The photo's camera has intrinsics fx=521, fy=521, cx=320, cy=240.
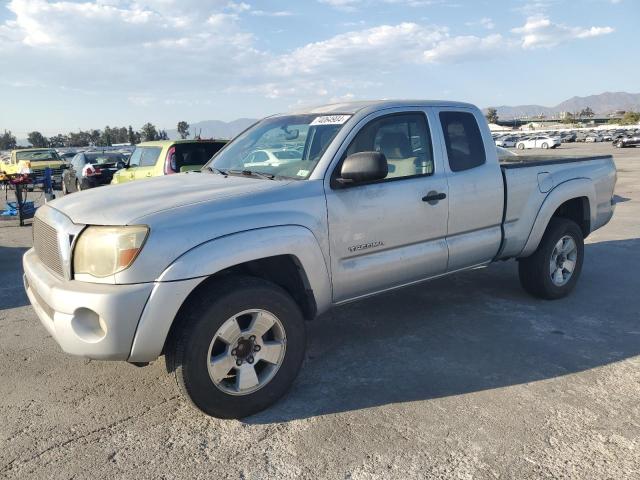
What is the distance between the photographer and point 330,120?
12.8 ft

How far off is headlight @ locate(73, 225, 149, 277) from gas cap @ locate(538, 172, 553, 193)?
3625 millimetres

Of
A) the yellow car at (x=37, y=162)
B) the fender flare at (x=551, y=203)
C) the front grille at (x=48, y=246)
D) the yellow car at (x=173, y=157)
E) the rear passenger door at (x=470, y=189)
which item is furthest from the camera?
the yellow car at (x=37, y=162)

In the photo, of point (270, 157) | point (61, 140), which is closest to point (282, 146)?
point (270, 157)

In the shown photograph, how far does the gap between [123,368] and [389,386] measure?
6.41 feet

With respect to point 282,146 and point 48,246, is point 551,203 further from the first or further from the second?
point 48,246

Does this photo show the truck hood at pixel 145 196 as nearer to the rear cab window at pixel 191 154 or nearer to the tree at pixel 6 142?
the rear cab window at pixel 191 154

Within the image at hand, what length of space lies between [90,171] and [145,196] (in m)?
12.7

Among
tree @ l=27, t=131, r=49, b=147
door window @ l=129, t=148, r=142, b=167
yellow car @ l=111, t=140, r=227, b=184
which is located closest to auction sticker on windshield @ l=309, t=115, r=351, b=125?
yellow car @ l=111, t=140, r=227, b=184

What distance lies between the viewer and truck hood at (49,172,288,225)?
2953mm

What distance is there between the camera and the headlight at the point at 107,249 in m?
2.77

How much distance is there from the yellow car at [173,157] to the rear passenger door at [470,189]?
240 inches

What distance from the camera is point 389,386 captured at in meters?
3.50

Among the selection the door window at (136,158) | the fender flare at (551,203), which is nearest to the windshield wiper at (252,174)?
the fender flare at (551,203)

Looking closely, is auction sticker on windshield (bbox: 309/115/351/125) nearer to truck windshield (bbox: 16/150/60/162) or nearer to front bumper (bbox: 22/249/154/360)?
front bumper (bbox: 22/249/154/360)
